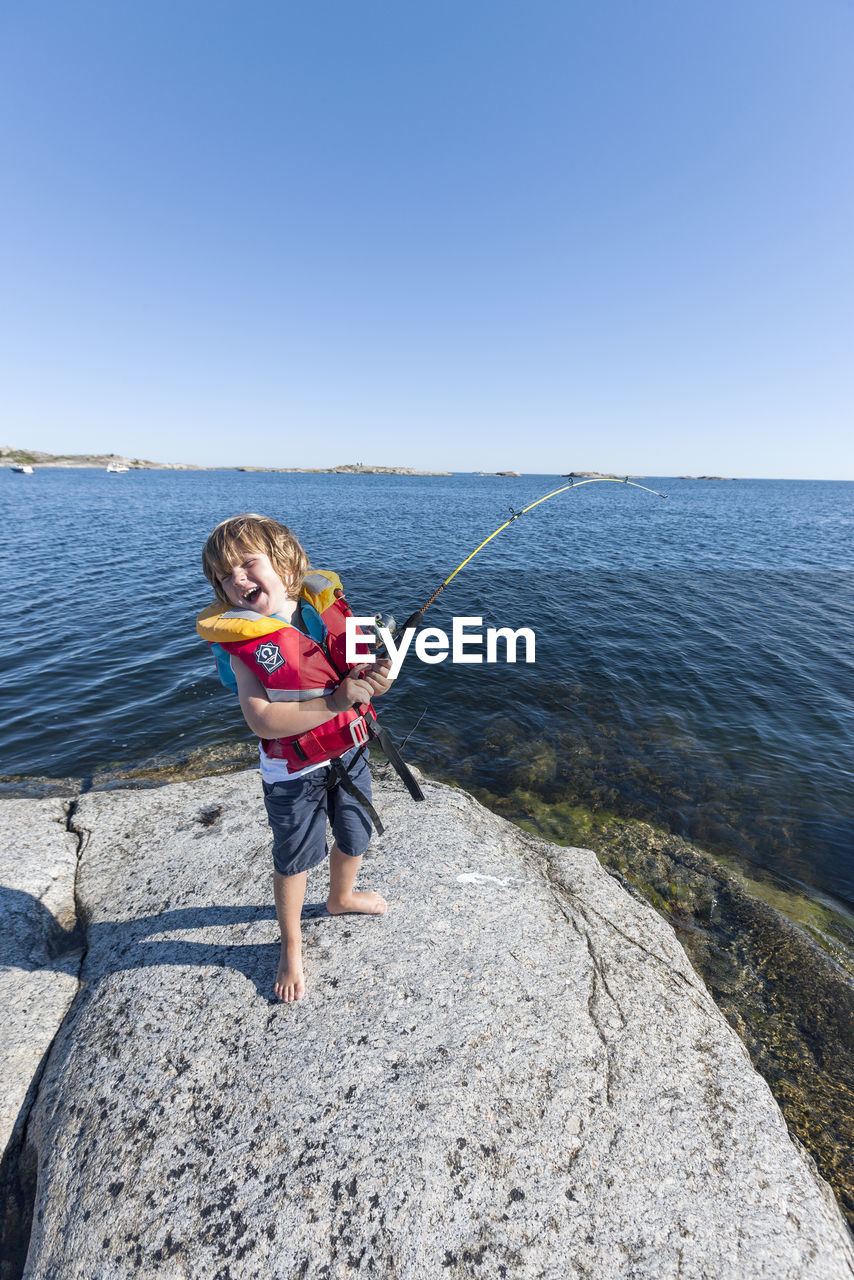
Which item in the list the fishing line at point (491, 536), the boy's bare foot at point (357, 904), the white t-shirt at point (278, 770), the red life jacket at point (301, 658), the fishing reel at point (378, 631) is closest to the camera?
the red life jacket at point (301, 658)

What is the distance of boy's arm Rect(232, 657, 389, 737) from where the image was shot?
266cm

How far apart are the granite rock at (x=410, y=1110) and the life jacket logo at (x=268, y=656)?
2.39 m

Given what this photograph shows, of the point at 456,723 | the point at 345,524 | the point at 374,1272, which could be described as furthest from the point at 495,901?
the point at 345,524

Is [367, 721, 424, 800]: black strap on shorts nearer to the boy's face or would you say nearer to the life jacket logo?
the life jacket logo

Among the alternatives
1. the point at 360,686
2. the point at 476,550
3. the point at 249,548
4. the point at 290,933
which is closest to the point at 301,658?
the point at 360,686

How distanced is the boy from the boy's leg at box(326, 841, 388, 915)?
0.37 feet

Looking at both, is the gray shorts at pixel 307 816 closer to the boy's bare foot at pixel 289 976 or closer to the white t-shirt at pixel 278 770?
the white t-shirt at pixel 278 770

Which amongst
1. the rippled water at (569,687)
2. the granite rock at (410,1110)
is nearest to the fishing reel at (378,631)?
the granite rock at (410,1110)

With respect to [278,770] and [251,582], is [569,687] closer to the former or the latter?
[278,770]

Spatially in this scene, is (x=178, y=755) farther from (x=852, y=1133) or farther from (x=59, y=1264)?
(x=852, y=1133)

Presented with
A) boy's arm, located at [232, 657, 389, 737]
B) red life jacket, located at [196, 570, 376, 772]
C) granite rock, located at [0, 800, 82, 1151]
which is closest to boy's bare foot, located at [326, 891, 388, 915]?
red life jacket, located at [196, 570, 376, 772]

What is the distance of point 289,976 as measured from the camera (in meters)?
3.27

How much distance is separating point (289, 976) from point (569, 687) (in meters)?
9.27

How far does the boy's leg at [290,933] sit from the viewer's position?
10.2ft
